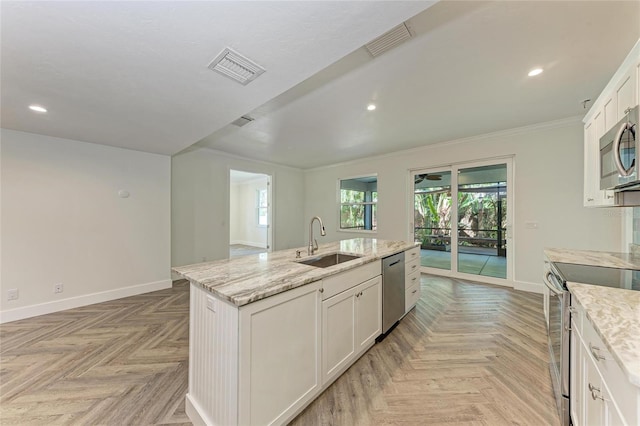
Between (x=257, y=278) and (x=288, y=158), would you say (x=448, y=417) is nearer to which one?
(x=257, y=278)

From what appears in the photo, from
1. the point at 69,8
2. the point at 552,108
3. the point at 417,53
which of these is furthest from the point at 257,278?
the point at 552,108

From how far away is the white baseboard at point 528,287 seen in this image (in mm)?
3799

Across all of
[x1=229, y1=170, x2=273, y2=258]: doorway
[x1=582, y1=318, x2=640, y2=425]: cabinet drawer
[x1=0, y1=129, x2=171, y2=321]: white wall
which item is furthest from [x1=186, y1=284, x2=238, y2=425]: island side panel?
[x1=229, y1=170, x2=273, y2=258]: doorway

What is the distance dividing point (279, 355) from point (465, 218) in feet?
15.1

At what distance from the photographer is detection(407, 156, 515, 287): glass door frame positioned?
13.4 feet

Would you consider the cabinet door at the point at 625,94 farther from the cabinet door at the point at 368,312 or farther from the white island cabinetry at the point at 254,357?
the white island cabinetry at the point at 254,357

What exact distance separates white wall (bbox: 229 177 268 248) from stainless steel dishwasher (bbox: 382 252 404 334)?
6.62 metres

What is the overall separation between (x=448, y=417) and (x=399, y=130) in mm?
3615

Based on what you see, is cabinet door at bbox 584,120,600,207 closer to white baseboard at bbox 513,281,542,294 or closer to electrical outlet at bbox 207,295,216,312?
white baseboard at bbox 513,281,542,294

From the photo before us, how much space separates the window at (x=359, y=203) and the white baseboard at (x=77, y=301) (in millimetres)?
4296

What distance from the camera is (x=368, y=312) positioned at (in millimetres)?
2225

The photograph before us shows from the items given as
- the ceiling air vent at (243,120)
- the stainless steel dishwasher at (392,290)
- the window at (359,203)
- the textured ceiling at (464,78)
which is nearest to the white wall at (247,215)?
the window at (359,203)

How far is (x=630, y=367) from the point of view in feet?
2.27

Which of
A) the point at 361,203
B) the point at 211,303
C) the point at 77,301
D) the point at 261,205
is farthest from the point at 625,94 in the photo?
the point at 261,205
